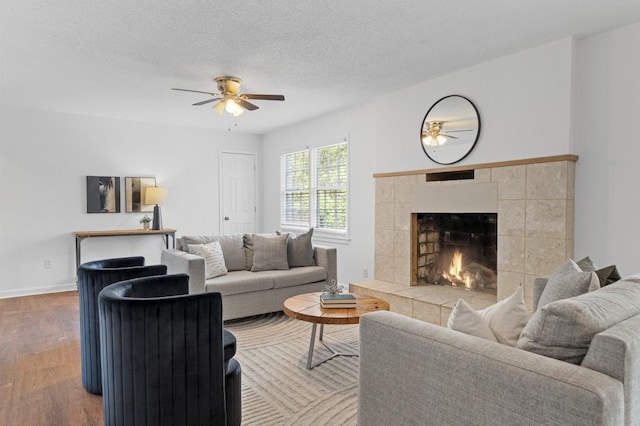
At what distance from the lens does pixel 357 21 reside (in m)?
2.77

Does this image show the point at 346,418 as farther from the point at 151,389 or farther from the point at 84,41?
the point at 84,41

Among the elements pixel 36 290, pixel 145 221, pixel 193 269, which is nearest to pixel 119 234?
pixel 145 221

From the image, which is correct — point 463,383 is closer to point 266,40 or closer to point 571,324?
point 571,324

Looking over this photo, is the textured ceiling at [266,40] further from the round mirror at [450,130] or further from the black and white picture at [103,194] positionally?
the black and white picture at [103,194]

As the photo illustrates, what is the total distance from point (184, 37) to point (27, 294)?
4.28 meters

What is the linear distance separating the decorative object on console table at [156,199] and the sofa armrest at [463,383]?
4748mm

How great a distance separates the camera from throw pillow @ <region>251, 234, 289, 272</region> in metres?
4.43

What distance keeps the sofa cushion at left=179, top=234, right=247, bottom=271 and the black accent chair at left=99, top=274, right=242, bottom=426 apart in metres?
2.52

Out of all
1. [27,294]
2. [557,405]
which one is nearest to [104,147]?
[27,294]

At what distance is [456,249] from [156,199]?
421cm

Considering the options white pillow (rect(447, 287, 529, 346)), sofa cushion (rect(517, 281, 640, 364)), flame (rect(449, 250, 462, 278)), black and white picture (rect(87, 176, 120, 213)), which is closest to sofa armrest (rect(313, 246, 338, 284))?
flame (rect(449, 250, 462, 278))

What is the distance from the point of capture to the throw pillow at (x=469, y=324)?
1.55 metres

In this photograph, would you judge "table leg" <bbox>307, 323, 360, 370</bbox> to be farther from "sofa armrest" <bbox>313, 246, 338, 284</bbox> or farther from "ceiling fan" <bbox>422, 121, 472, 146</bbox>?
"ceiling fan" <bbox>422, 121, 472, 146</bbox>

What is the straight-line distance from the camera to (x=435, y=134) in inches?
161
